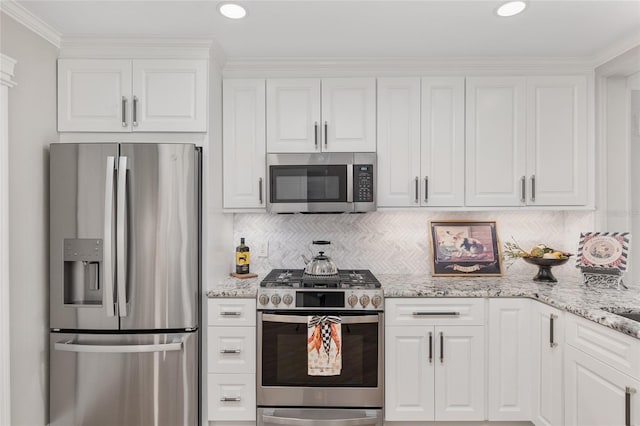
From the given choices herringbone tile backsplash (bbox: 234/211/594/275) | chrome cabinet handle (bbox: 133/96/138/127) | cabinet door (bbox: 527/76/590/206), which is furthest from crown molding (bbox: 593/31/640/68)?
chrome cabinet handle (bbox: 133/96/138/127)

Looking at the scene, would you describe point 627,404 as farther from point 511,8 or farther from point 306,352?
point 511,8

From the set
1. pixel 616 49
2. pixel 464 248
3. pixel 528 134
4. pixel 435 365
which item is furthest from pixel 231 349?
pixel 616 49

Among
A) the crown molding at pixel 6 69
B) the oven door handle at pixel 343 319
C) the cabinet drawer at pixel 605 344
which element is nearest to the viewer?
the cabinet drawer at pixel 605 344

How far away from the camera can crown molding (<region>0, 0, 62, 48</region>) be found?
190cm

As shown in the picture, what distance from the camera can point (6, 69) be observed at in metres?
1.86

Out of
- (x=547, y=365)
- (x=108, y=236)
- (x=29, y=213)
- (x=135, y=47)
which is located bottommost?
(x=547, y=365)

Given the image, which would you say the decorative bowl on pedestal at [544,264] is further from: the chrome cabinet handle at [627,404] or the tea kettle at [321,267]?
the tea kettle at [321,267]

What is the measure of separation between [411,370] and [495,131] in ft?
5.47

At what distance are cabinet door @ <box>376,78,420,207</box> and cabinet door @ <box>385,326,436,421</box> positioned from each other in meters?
0.90

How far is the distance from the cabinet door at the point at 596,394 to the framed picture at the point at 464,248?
891mm

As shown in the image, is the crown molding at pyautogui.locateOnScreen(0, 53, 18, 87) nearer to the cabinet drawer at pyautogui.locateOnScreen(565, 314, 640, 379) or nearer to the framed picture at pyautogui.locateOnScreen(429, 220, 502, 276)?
the framed picture at pyautogui.locateOnScreen(429, 220, 502, 276)

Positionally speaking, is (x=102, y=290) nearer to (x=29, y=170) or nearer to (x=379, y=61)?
(x=29, y=170)

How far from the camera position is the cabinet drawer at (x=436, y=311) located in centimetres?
233

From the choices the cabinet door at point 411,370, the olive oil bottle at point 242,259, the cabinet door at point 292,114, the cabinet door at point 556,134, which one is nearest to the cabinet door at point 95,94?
the cabinet door at point 292,114
